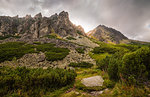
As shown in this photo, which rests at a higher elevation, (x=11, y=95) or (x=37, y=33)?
(x=37, y=33)

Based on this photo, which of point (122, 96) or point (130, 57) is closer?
point (122, 96)

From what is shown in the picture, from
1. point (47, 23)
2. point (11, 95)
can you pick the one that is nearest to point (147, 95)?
point (11, 95)

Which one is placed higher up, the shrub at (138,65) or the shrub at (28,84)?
the shrub at (138,65)

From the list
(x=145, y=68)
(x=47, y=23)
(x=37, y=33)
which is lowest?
(x=145, y=68)

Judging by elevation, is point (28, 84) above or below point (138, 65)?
below

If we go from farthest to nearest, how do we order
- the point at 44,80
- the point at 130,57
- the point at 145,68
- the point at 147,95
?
1. the point at 44,80
2. the point at 130,57
3. the point at 145,68
4. the point at 147,95

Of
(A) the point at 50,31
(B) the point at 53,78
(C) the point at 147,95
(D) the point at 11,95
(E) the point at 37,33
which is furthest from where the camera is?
(A) the point at 50,31

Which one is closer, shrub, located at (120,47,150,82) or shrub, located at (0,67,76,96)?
shrub, located at (120,47,150,82)

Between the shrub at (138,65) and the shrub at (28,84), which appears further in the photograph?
the shrub at (28,84)

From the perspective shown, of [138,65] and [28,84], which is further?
[28,84]

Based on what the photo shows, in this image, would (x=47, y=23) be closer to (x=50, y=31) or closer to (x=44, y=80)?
(x=50, y=31)

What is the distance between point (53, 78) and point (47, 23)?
99.9 meters

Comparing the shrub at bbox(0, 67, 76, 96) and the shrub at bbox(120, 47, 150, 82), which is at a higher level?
the shrub at bbox(120, 47, 150, 82)

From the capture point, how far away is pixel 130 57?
5223 millimetres
